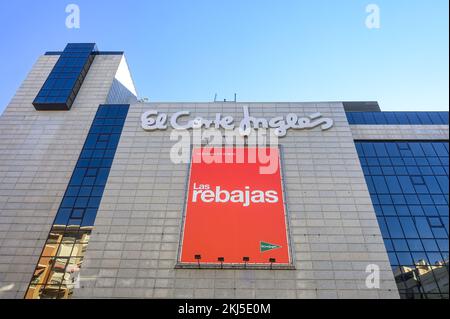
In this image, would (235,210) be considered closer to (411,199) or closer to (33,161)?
(411,199)

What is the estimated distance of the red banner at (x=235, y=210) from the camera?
28.5m

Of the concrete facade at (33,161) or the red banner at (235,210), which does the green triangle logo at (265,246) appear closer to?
the red banner at (235,210)

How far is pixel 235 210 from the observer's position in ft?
101

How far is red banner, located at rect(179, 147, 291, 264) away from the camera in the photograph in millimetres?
28453

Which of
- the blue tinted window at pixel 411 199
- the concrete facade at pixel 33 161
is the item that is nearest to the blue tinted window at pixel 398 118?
the blue tinted window at pixel 411 199

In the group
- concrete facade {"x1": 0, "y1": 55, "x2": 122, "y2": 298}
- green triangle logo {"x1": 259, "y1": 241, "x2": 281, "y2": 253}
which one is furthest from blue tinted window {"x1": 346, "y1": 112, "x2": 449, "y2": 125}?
concrete facade {"x1": 0, "y1": 55, "x2": 122, "y2": 298}

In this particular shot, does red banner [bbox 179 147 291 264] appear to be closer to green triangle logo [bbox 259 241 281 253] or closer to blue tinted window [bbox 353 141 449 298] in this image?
green triangle logo [bbox 259 241 281 253]

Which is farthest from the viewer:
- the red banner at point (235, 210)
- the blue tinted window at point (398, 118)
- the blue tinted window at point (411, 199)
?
the blue tinted window at point (398, 118)

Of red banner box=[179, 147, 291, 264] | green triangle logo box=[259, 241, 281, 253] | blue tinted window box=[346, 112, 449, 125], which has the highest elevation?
blue tinted window box=[346, 112, 449, 125]

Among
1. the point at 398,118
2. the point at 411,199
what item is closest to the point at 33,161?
the point at 411,199

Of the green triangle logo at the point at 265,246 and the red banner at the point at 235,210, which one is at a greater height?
the red banner at the point at 235,210

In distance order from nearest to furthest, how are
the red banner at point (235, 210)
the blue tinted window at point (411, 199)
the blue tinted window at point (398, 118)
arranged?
the red banner at point (235, 210) < the blue tinted window at point (411, 199) < the blue tinted window at point (398, 118)

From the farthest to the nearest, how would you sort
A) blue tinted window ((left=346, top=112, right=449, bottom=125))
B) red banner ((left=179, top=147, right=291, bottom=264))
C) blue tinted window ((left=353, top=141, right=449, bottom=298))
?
blue tinted window ((left=346, top=112, right=449, bottom=125))
blue tinted window ((left=353, top=141, right=449, bottom=298))
red banner ((left=179, top=147, right=291, bottom=264))
